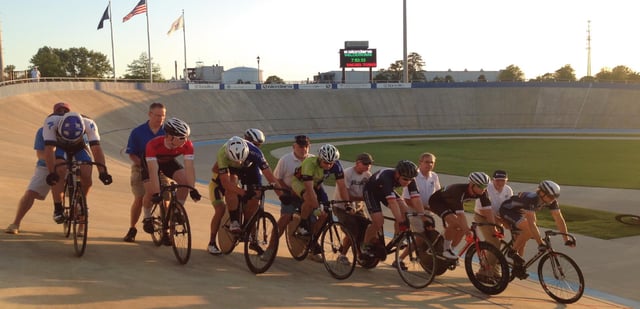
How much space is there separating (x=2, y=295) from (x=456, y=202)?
16.3 feet

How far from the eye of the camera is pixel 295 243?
712cm

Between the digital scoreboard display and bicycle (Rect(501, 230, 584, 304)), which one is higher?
the digital scoreboard display

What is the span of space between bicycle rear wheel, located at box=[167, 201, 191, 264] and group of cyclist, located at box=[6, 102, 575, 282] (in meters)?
0.26

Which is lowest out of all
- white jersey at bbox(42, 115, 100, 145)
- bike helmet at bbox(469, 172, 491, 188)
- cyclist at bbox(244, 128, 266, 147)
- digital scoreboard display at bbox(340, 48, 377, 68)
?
bike helmet at bbox(469, 172, 491, 188)

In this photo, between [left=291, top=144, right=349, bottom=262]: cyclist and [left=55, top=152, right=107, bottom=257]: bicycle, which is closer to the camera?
[left=55, top=152, right=107, bottom=257]: bicycle

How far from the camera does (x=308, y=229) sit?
6.85 m

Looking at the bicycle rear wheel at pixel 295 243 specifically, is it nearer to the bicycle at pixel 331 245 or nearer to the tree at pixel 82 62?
the bicycle at pixel 331 245

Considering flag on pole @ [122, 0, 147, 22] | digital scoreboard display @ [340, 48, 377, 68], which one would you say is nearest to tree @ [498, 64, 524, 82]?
digital scoreboard display @ [340, 48, 377, 68]

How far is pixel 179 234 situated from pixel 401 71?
107017mm

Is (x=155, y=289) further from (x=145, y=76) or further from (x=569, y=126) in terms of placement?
(x=145, y=76)

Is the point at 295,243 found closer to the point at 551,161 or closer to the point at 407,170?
the point at 407,170

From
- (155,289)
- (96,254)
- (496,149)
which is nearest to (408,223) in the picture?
(155,289)

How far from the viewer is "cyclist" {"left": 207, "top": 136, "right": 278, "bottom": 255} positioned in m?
5.94

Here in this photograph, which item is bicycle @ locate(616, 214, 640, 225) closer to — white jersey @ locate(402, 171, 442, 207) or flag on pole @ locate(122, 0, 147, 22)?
white jersey @ locate(402, 171, 442, 207)
